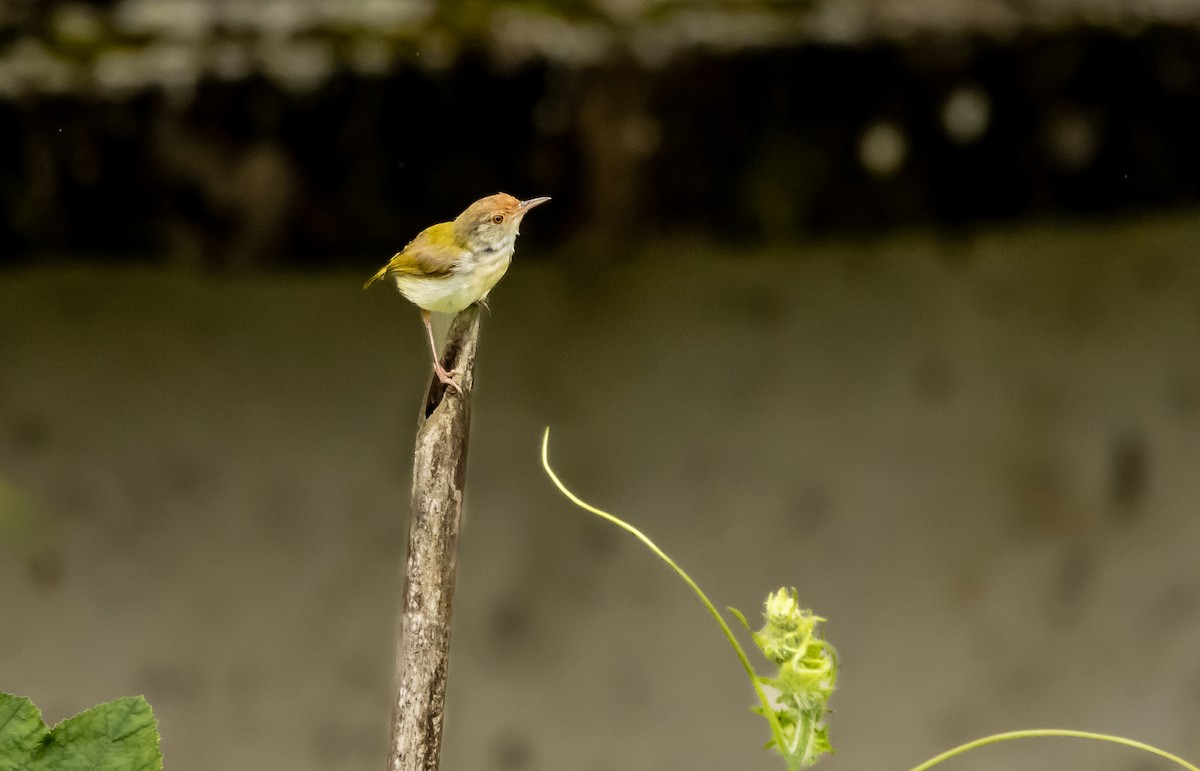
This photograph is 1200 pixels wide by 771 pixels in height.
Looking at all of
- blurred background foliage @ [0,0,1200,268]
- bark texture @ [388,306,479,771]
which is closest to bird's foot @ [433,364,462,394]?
bark texture @ [388,306,479,771]

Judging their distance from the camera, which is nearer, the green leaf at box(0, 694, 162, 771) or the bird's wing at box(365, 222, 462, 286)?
the green leaf at box(0, 694, 162, 771)

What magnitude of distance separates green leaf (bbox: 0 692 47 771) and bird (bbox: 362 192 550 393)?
0.18m

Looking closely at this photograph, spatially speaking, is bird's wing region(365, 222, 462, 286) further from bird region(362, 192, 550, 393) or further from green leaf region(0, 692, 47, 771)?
green leaf region(0, 692, 47, 771)

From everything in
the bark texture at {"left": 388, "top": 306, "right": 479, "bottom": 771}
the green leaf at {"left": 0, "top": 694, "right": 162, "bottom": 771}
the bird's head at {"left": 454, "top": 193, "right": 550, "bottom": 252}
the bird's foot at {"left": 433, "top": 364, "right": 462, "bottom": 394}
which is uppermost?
the bird's head at {"left": 454, "top": 193, "right": 550, "bottom": 252}

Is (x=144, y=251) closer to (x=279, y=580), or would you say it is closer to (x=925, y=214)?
(x=279, y=580)

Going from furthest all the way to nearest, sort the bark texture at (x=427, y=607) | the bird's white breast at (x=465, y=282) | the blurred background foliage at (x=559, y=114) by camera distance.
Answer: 1. the blurred background foliage at (x=559, y=114)
2. the bird's white breast at (x=465, y=282)
3. the bark texture at (x=427, y=607)

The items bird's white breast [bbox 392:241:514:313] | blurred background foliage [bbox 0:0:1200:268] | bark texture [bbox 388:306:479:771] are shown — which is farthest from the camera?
blurred background foliage [bbox 0:0:1200:268]

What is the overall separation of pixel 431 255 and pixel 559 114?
0.55 meters

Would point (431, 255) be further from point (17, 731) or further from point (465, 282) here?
point (17, 731)

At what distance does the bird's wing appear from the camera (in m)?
0.56

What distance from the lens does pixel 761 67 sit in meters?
1.12

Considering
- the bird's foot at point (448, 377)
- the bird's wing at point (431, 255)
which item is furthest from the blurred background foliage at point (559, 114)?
the bird's foot at point (448, 377)

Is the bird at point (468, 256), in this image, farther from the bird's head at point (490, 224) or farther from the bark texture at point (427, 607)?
the bark texture at point (427, 607)

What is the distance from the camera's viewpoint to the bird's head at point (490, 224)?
54 cm
